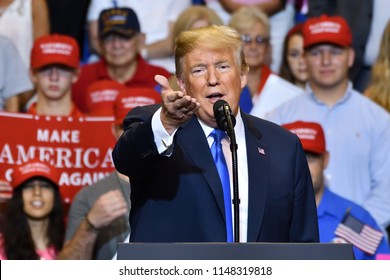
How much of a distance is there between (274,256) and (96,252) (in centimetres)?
303

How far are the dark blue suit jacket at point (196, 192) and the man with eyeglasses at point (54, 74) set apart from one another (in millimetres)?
3286

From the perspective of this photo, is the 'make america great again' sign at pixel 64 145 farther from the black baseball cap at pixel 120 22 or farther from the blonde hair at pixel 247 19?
the blonde hair at pixel 247 19

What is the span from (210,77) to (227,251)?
766mm

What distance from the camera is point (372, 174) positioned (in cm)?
639

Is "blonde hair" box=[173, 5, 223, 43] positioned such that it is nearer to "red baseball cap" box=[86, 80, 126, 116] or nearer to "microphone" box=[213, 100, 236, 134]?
"red baseball cap" box=[86, 80, 126, 116]

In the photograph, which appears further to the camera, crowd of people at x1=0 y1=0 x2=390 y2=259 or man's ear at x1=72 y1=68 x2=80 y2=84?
man's ear at x1=72 y1=68 x2=80 y2=84

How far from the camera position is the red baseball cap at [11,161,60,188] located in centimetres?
588

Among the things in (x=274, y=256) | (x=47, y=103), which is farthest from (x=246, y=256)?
(x=47, y=103)

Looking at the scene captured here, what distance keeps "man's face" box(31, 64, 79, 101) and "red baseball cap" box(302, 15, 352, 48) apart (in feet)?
5.04

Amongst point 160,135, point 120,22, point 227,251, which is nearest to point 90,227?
point 120,22

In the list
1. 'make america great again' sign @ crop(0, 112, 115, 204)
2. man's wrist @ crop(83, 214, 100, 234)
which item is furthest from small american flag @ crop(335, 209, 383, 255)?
'make america great again' sign @ crop(0, 112, 115, 204)

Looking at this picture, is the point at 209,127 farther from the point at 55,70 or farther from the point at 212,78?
the point at 55,70

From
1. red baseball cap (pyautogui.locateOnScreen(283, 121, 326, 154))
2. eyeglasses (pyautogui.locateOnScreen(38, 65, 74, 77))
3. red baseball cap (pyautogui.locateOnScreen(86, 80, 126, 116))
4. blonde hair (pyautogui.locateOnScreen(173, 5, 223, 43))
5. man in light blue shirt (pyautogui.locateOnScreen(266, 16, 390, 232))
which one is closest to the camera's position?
red baseball cap (pyautogui.locateOnScreen(283, 121, 326, 154))

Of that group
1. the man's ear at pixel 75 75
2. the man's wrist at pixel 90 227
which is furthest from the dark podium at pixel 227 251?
the man's ear at pixel 75 75
